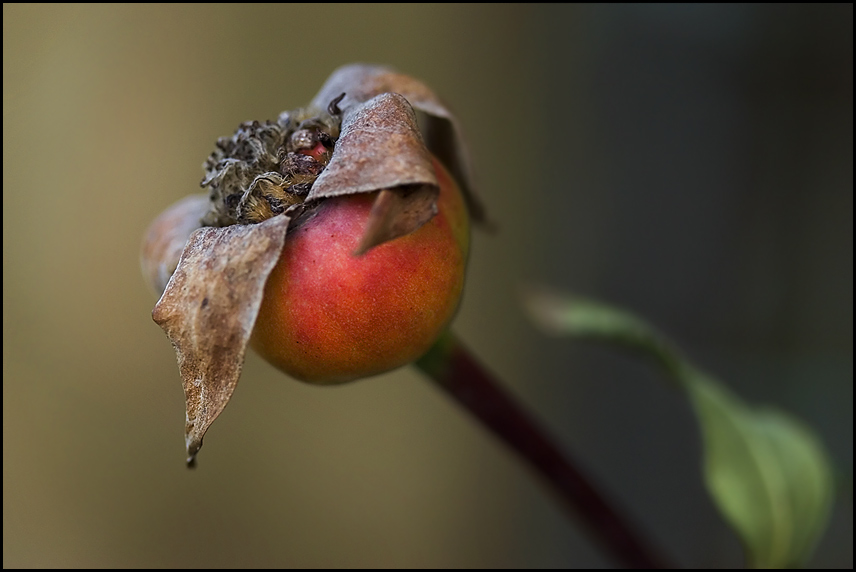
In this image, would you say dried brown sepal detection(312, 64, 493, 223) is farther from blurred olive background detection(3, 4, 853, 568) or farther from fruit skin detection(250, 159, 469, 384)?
blurred olive background detection(3, 4, 853, 568)

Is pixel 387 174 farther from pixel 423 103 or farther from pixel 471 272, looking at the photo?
pixel 471 272

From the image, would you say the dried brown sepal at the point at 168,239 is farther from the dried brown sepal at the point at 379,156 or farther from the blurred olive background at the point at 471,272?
the blurred olive background at the point at 471,272

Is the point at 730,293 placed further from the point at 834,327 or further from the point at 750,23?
the point at 750,23

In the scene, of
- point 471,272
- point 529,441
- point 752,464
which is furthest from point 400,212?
point 471,272

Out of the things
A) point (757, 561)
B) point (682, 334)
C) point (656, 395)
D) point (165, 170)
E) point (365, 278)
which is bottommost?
point (656, 395)

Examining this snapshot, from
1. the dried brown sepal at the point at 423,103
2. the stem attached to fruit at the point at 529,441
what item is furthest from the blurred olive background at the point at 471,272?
the dried brown sepal at the point at 423,103

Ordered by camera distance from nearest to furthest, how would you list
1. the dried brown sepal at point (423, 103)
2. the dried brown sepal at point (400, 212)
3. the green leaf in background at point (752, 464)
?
the dried brown sepal at point (400, 212)
the dried brown sepal at point (423, 103)
the green leaf in background at point (752, 464)

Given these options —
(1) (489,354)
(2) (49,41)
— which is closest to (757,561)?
(1) (489,354)

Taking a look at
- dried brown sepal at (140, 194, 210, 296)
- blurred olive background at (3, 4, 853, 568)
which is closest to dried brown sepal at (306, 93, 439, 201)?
dried brown sepal at (140, 194, 210, 296)
